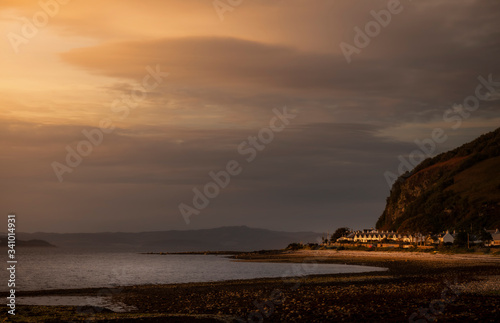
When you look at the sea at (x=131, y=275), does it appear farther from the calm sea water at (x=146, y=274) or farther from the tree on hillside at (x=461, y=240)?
the tree on hillside at (x=461, y=240)

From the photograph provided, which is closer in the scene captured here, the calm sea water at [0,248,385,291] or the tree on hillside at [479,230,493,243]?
the calm sea water at [0,248,385,291]

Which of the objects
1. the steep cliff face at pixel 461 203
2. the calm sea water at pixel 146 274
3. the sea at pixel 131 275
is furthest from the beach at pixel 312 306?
the steep cliff face at pixel 461 203

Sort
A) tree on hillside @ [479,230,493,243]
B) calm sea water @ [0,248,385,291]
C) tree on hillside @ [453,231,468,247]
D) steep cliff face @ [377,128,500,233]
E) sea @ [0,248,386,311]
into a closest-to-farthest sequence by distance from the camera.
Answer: sea @ [0,248,386,311]
calm sea water @ [0,248,385,291]
tree on hillside @ [453,231,468,247]
tree on hillside @ [479,230,493,243]
steep cliff face @ [377,128,500,233]

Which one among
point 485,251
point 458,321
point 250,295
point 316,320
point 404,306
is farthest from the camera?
point 485,251

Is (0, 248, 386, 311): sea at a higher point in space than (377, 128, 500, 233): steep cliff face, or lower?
lower

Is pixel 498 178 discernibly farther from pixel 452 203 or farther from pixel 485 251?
pixel 485 251

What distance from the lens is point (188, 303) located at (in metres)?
36.6

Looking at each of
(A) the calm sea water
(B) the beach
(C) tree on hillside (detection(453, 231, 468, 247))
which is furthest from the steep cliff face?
(B) the beach

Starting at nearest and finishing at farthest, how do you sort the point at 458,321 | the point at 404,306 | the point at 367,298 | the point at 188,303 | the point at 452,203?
1. the point at 458,321
2. the point at 404,306
3. the point at 367,298
4. the point at 188,303
5. the point at 452,203

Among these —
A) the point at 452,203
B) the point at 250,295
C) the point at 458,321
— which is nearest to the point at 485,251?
the point at 452,203

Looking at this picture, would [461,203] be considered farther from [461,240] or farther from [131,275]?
[131,275]

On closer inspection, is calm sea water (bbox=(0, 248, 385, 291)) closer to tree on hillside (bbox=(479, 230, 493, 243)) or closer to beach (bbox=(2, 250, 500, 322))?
beach (bbox=(2, 250, 500, 322))

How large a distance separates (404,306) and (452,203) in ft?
515

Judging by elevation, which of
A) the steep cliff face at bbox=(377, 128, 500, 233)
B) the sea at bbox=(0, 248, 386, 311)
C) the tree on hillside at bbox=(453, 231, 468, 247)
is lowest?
the sea at bbox=(0, 248, 386, 311)
